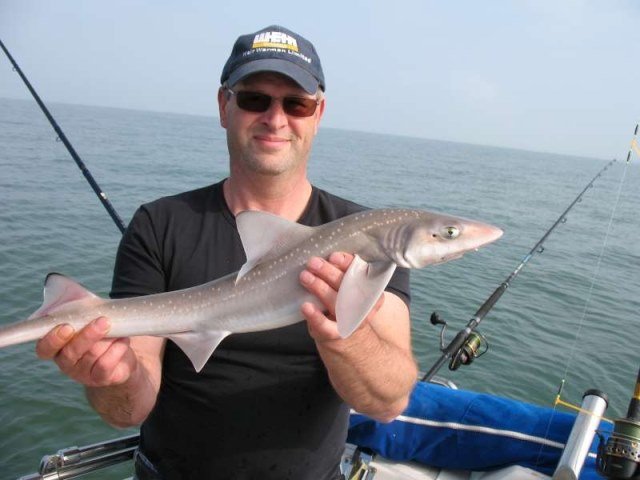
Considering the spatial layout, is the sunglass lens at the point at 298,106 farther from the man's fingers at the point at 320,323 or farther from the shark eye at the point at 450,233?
the man's fingers at the point at 320,323

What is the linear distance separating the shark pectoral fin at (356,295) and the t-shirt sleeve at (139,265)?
125 cm

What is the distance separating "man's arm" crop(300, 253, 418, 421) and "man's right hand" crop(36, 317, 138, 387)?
1.03 m

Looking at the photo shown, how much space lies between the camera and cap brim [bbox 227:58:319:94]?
3043 mm

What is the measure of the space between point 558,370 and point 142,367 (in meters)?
9.59

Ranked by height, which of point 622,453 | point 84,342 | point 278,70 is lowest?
point 84,342

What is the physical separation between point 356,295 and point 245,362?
0.93 m

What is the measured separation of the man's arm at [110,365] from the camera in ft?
8.39

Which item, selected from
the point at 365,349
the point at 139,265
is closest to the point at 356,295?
the point at 365,349

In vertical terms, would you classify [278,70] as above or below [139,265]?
above

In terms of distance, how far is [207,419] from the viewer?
2.90 m

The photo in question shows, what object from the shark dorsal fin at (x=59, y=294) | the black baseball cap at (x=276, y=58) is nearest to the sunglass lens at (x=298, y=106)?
the black baseball cap at (x=276, y=58)

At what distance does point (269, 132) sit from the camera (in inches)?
123

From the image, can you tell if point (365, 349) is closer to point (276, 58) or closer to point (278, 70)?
point (278, 70)

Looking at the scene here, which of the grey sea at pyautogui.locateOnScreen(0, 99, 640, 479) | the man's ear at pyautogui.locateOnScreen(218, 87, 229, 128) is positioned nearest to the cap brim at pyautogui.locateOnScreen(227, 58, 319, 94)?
the man's ear at pyautogui.locateOnScreen(218, 87, 229, 128)
